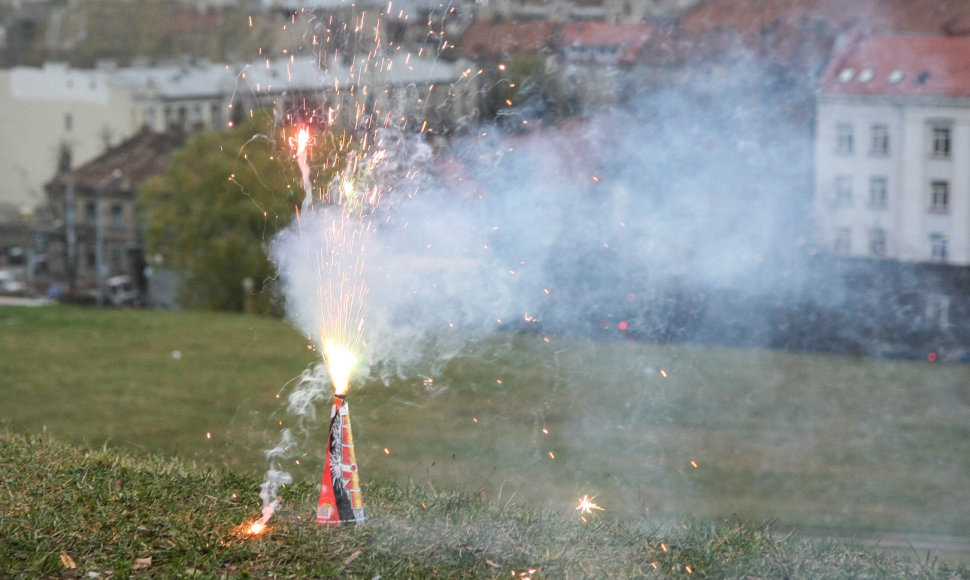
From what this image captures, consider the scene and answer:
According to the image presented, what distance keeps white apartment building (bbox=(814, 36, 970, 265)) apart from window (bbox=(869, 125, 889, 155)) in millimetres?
11

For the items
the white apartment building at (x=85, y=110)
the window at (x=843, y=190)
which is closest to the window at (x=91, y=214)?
the white apartment building at (x=85, y=110)

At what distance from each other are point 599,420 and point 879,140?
14.4ft

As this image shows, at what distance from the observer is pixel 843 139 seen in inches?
414

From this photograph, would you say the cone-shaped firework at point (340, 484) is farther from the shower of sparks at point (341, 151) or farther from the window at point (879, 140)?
the window at point (879, 140)

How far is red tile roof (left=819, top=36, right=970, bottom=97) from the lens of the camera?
1024 cm

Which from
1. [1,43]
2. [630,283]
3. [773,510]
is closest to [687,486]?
[773,510]

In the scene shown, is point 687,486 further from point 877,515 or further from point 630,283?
point 630,283

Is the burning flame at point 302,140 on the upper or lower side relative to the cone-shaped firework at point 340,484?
upper

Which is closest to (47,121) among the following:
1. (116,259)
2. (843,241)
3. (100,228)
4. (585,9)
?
(100,228)

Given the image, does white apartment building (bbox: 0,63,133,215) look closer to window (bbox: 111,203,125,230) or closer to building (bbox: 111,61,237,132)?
building (bbox: 111,61,237,132)

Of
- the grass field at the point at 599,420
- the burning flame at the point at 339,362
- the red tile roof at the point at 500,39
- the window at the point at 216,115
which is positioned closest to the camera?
the burning flame at the point at 339,362

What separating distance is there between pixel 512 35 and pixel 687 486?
398 centimetres

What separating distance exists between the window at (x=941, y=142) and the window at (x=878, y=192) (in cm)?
128

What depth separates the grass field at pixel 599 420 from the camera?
7516 millimetres
